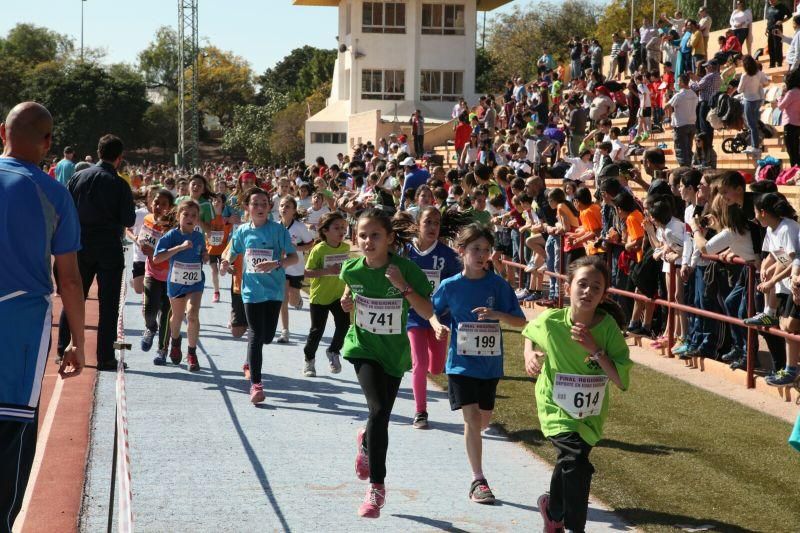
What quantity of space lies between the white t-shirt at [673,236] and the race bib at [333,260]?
3.82 meters

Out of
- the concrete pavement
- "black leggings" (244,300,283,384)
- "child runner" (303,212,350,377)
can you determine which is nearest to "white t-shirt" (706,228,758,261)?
the concrete pavement

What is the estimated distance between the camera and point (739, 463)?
8.00m

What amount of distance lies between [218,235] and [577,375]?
1145 cm

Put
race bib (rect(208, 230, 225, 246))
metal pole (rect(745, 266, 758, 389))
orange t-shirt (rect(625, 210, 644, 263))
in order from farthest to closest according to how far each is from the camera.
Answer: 1. race bib (rect(208, 230, 225, 246))
2. orange t-shirt (rect(625, 210, 644, 263))
3. metal pole (rect(745, 266, 758, 389))

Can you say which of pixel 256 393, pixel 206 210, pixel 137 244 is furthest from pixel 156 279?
pixel 206 210

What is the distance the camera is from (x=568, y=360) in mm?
5977

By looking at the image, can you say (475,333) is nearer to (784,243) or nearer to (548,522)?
(548,522)

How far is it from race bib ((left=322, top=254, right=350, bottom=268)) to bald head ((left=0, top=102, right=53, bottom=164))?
5438 mm

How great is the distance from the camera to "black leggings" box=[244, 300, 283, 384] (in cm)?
997

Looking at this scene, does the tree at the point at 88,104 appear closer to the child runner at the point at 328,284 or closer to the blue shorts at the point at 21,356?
the child runner at the point at 328,284

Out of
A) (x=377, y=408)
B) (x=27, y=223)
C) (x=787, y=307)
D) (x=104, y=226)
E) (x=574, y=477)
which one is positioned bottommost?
(x=574, y=477)

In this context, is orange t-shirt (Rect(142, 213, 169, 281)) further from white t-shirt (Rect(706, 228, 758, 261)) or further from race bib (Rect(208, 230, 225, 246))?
white t-shirt (Rect(706, 228, 758, 261))

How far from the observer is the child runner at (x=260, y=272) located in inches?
394

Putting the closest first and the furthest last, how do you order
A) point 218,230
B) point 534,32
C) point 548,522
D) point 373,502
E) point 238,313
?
1. point 548,522
2. point 373,502
3. point 238,313
4. point 218,230
5. point 534,32
